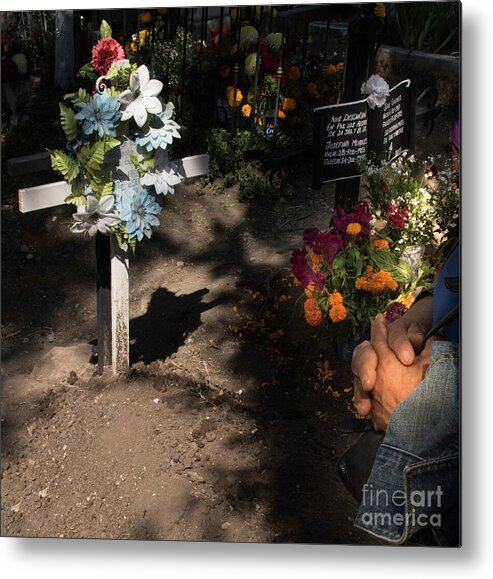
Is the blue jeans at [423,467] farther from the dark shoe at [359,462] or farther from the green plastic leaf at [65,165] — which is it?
the green plastic leaf at [65,165]

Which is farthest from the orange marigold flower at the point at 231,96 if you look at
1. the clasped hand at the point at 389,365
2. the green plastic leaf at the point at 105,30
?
the clasped hand at the point at 389,365

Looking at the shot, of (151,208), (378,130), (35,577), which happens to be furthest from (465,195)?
(35,577)

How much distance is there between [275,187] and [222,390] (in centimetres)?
72

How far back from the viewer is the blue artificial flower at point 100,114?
11.3 ft

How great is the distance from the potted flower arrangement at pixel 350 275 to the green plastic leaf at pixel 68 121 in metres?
0.84

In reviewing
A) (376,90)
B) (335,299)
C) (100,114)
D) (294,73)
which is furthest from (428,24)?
(100,114)

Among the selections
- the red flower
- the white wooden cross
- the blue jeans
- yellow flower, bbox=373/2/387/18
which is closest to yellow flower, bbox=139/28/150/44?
the red flower

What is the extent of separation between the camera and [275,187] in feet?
12.5

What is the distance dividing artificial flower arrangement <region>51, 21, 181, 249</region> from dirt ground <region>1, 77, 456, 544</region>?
0.26m

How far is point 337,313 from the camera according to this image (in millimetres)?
3695

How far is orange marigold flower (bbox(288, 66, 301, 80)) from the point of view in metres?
3.78

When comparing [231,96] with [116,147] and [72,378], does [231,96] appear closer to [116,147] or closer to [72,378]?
[116,147]

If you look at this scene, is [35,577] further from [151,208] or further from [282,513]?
[151,208]

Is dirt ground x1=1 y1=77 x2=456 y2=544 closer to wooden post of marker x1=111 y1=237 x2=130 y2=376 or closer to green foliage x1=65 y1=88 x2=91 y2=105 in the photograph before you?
wooden post of marker x1=111 y1=237 x2=130 y2=376
